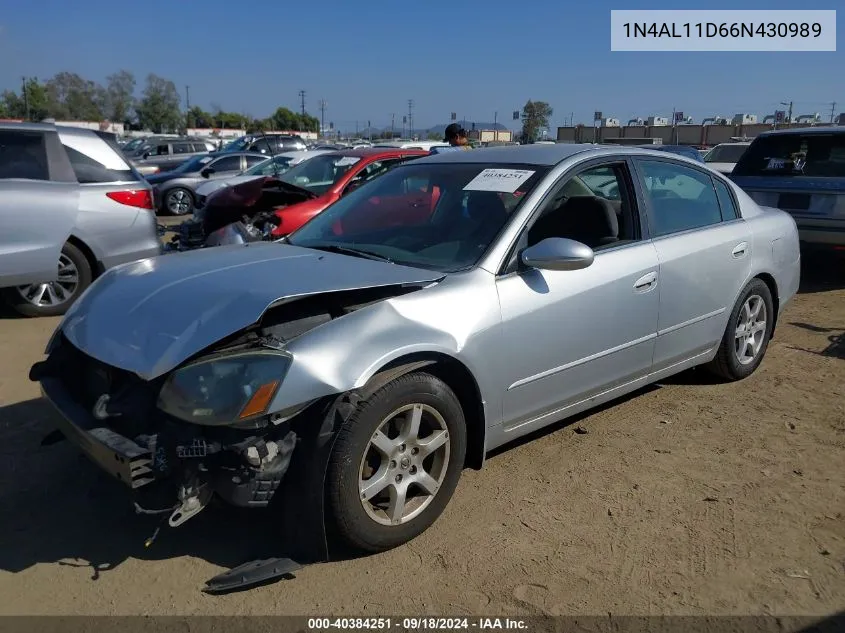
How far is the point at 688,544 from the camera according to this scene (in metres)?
3.05

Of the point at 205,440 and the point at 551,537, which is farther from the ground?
the point at 205,440

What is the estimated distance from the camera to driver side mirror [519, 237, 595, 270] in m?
3.28

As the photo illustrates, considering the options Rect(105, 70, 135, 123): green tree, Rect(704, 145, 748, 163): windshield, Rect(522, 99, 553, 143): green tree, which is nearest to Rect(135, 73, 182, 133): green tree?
Rect(105, 70, 135, 123): green tree

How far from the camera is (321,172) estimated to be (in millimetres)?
9062

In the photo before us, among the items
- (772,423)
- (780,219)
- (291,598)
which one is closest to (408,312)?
(291,598)

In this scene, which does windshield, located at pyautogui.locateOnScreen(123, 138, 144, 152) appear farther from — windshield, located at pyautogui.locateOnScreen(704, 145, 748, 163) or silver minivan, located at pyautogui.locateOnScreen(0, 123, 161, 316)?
silver minivan, located at pyautogui.locateOnScreen(0, 123, 161, 316)

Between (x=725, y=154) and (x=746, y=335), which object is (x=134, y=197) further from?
(x=725, y=154)

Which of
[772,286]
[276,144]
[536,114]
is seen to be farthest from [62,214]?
[536,114]

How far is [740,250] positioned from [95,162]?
564cm

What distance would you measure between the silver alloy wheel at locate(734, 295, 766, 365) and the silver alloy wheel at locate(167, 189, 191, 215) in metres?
12.9

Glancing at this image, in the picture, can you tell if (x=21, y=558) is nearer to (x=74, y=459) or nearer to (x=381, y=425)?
(x=74, y=459)

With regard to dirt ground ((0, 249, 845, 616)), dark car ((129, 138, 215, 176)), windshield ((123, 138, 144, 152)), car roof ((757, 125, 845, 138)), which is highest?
windshield ((123, 138, 144, 152))

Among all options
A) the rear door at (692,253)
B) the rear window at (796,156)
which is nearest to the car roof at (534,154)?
the rear door at (692,253)

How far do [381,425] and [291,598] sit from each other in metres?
0.72
